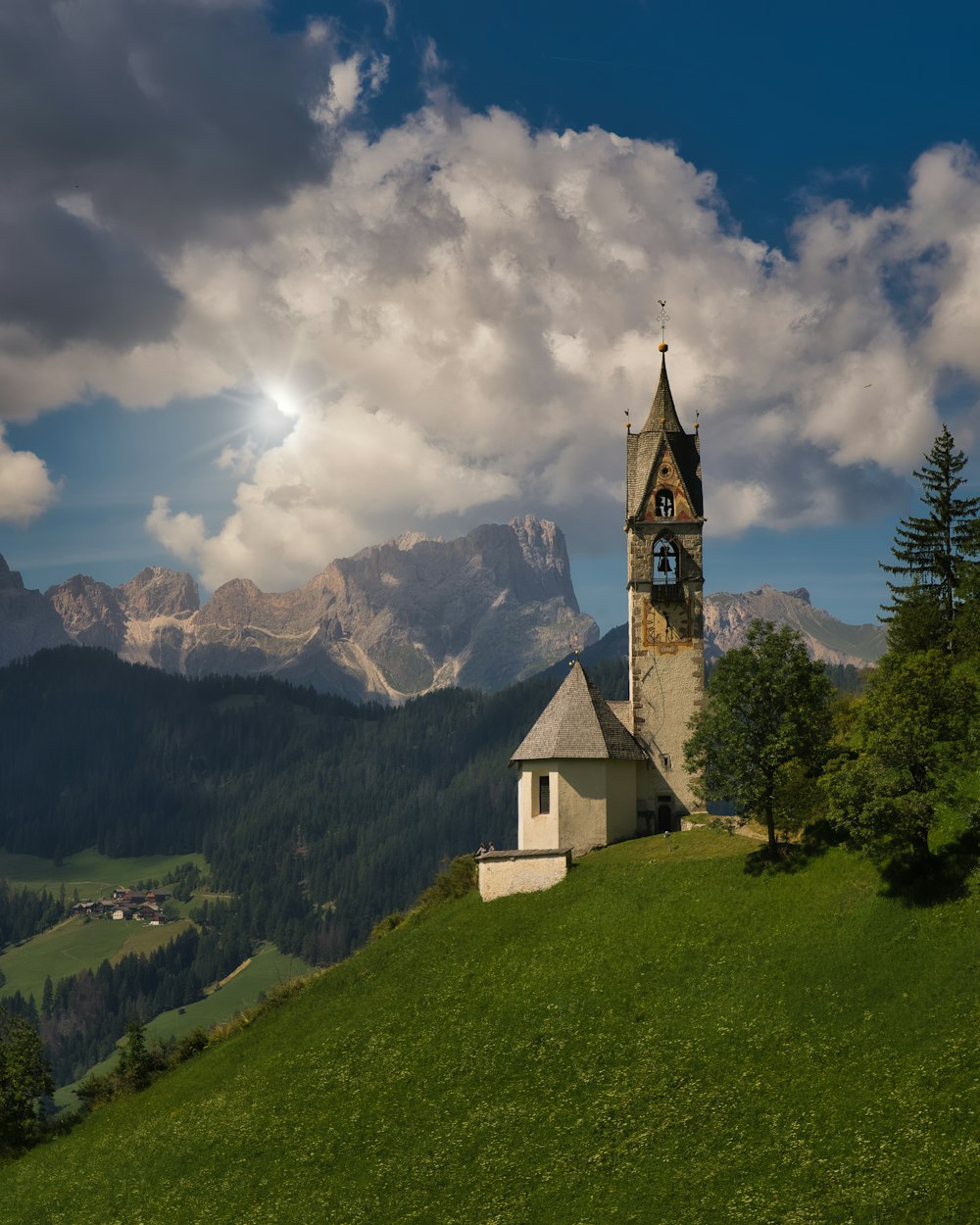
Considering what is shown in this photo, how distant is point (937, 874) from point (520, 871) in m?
23.8

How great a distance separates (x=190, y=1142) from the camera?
4997cm

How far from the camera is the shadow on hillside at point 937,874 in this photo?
46.2 metres

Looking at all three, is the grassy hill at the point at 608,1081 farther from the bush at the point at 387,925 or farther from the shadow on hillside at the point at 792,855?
the bush at the point at 387,925

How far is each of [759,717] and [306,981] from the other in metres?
29.7

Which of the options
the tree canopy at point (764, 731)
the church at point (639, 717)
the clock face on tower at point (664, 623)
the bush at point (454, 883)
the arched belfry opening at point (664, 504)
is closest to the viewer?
the tree canopy at point (764, 731)

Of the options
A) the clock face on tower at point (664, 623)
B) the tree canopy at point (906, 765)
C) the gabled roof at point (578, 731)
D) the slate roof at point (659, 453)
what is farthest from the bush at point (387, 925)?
the tree canopy at point (906, 765)

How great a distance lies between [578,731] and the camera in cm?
6888

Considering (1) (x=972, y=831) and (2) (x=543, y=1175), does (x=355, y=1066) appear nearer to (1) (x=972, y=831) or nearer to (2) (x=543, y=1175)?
(2) (x=543, y=1175)

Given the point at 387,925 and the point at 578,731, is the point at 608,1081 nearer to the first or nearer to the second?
the point at 578,731

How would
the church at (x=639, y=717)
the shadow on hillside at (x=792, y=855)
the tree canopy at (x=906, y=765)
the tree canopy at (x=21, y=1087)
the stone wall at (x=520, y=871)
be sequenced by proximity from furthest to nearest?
the church at (x=639, y=717)
the stone wall at (x=520, y=871)
the tree canopy at (x=21, y=1087)
the shadow on hillside at (x=792, y=855)
the tree canopy at (x=906, y=765)

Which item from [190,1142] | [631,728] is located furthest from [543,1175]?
[631,728]

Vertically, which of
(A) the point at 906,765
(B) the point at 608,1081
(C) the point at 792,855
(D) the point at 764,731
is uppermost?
(D) the point at 764,731

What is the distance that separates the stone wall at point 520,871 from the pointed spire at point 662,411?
2835 cm

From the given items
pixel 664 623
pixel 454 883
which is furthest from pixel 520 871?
pixel 664 623
